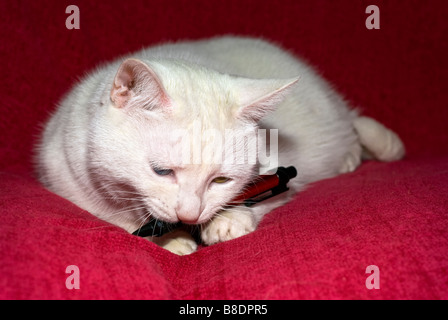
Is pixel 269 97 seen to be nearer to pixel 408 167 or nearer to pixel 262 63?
pixel 262 63

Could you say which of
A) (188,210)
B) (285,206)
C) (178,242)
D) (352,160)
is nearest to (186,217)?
(188,210)

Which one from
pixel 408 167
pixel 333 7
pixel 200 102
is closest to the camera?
pixel 200 102

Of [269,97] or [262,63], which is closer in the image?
[269,97]

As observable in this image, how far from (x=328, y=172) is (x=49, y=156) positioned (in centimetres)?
97

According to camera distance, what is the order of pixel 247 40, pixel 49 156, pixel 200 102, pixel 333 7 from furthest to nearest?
pixel 333 7 → pixel 247 40 → pixel 49 156 → pixel 200 102

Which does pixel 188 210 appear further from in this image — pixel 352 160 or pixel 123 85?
pixel 352 160

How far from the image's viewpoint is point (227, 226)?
46.4 inches

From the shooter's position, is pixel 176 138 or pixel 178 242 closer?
pixel 176 138

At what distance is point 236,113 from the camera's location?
118 centimetres

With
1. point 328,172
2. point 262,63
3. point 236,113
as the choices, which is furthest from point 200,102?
point 328,172

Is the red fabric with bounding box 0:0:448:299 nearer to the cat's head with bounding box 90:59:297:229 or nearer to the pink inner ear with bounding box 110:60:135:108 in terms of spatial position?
the cat's head with bounding box 90:59:297:229

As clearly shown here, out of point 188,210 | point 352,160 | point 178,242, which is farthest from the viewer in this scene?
point 352,160

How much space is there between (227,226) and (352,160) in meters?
0.86

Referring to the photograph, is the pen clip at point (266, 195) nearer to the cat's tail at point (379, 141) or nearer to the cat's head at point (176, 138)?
the cat's head at point (176, 138)
